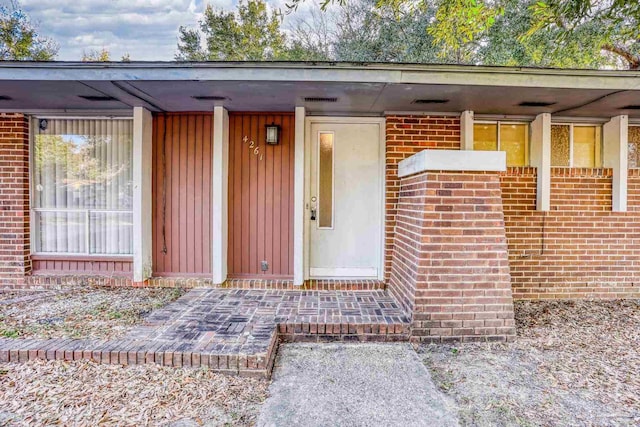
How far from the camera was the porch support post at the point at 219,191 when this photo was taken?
162 inches

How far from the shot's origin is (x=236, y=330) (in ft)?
9.44

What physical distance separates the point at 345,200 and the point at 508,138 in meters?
2.22

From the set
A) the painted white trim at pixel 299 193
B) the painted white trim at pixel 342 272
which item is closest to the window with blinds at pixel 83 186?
the painted white trim at pixel 299 193

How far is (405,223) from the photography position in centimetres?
365

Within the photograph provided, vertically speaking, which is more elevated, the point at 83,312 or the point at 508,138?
the point at 508,138

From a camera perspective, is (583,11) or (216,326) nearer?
(216,326)

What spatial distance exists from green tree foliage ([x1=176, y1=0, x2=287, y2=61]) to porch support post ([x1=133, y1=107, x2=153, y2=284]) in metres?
8.27

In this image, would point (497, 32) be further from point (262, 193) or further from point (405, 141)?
point (262, 193)

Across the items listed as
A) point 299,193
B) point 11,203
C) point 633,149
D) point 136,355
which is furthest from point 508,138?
point 11,203

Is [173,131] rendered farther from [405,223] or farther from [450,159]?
[450,159]

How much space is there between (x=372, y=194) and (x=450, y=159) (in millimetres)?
1496

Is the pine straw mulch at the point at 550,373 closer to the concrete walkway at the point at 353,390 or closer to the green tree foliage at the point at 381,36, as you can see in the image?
the concrete walkway at the point at 353,390

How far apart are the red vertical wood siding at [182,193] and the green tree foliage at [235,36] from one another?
8.07 meters

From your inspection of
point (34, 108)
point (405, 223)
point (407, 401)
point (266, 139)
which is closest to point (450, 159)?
point (405, 223)
